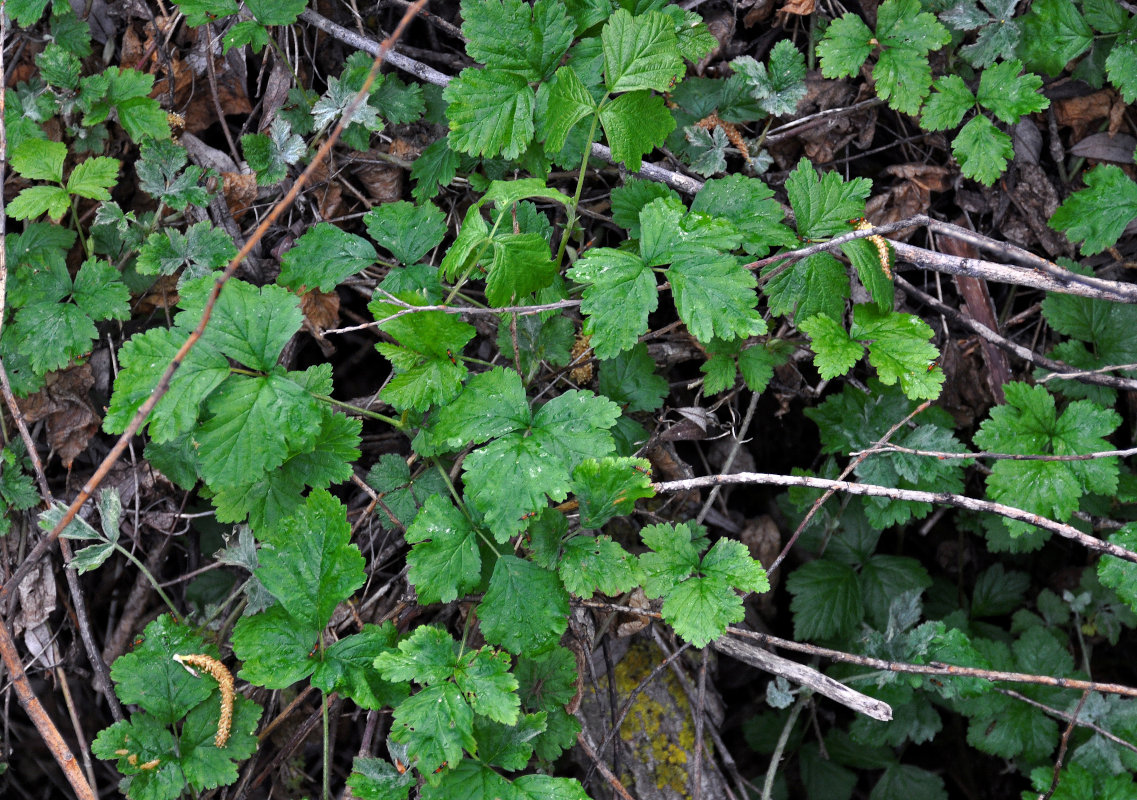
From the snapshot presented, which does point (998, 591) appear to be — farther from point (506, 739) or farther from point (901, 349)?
point (506, 739)

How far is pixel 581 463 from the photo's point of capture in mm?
2145

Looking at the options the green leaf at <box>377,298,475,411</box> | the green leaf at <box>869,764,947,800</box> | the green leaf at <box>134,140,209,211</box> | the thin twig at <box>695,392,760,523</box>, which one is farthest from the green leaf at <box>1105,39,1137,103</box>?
the green leaf at <box>134,140,209,211</box>

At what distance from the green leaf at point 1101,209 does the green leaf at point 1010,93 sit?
32 cm

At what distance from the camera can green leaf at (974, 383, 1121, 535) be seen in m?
2.62

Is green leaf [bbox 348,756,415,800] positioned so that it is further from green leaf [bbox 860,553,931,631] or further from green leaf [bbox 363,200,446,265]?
green leaf [bbox 860,553,931,631]

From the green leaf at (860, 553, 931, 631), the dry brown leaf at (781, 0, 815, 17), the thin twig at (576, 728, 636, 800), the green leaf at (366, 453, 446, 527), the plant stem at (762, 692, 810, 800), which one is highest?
the dry brown leaf at (781, 0, 815, 17)

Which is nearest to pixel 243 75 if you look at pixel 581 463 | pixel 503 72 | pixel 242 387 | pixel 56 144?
pixel 56 144

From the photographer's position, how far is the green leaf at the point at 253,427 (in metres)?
2.13

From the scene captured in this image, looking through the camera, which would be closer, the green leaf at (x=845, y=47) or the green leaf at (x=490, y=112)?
the green leaf at (x=490, y=112)

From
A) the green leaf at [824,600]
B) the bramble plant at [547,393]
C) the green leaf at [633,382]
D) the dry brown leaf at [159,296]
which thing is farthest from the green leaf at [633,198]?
the dry brown leaf at [159,296]

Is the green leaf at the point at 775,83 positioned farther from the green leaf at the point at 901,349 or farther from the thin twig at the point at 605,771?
the thin twig at the point at 605,771

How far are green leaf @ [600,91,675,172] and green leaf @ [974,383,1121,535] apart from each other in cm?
151

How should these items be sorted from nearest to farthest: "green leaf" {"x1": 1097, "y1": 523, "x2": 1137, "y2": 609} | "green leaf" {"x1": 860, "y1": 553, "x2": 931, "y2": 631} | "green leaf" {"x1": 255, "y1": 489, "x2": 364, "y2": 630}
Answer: "green leaf" {"x1": 255, "y1": 489, "x2": 364, "y2": 630}
"green leaf" {"x1": 1097, "y1": 523, "x2": 1137, "y2": 609}
"green leaf" {"x1": 860, "y1": 553, "x2": 931, "y2": 631}

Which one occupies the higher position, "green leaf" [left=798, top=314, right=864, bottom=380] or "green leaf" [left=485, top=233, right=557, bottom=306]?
"green leaf" [left=485, top=233, right=557, bottom=306]
